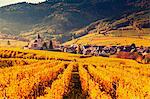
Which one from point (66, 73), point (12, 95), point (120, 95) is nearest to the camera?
point (12, 95)

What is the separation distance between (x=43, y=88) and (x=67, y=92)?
4436 mm

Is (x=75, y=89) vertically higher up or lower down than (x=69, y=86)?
lower down

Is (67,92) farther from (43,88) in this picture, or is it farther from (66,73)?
(66,73)

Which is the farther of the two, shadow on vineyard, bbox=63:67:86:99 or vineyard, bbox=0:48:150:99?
shadow on vineyard, bbox=63:67:86:99

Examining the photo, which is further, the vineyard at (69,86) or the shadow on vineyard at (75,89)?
the shadow on vineyard at (75,89)

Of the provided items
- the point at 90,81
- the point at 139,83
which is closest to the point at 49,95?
the point at 90,81

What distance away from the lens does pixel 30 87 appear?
71188mm

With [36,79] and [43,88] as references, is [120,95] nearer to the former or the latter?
[43,88]

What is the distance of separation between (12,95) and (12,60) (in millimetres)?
55458

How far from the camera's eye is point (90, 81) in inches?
3268

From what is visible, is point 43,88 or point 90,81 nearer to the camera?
point 43,88

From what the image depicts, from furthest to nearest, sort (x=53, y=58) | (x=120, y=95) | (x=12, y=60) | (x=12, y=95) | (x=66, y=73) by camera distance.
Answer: (x=53, y=58) → (x=12, y=60) → (x=66, y=73) → (x=120, y=95) → (x=12, y=95)

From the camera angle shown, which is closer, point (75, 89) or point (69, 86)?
point (75, 89)

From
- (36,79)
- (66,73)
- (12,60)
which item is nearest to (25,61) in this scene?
(12,60)
